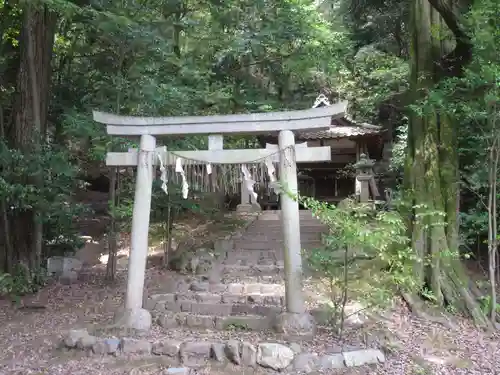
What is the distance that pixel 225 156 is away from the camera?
621cm

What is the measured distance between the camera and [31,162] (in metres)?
7.92

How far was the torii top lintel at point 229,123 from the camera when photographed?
19.5ft

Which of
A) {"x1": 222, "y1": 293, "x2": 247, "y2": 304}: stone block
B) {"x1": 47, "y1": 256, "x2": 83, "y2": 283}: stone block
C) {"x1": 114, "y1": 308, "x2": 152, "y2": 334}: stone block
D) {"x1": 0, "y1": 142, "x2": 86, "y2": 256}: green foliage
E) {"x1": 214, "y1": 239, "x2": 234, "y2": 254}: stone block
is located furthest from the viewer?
{"x1": 214, "y1": 239, "x2": 234, "y2": 254}: stone block

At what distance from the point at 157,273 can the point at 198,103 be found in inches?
161

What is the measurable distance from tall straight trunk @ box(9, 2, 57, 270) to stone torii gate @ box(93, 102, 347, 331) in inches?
122

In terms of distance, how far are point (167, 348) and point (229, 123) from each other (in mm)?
3132

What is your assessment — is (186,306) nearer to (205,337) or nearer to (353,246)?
Result: (205,337)

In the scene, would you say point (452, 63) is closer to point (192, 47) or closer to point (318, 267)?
point (318, 267)

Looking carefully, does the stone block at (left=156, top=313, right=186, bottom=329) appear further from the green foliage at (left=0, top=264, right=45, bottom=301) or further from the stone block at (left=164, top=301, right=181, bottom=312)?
the green foliage at (left=0, top=264, right=45, bottom=301)

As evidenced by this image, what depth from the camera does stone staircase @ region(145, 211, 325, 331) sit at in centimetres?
634

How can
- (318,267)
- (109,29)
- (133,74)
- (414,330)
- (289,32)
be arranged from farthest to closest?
(289,32) → (133,74) → (109,29) → (414,330) → (318,267)

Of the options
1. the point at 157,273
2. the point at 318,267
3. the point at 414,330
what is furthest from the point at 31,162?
the point at 414,330

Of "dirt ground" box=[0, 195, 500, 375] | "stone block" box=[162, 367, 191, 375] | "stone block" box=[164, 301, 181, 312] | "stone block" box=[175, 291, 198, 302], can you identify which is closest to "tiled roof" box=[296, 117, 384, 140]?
"stone block" box=[175, 291, 198, 302]

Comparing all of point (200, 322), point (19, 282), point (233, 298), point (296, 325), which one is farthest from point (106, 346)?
point (19, 282)
